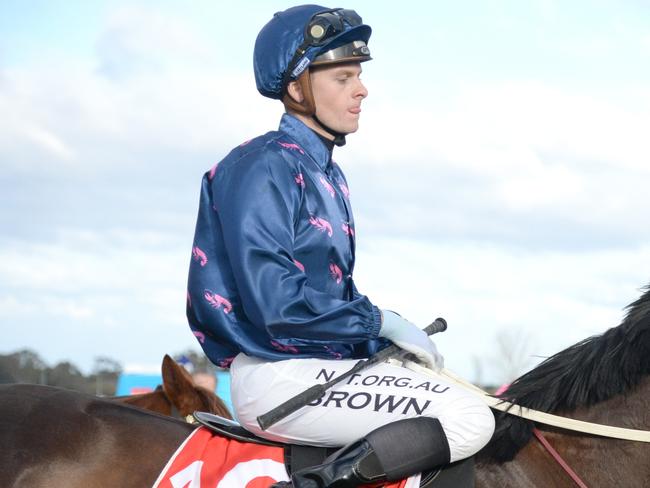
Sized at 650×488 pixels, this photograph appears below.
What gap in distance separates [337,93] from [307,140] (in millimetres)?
229

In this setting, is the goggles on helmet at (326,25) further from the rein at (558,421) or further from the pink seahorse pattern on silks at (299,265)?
the rein at (558,421)

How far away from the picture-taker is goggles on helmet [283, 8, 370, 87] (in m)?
3.69

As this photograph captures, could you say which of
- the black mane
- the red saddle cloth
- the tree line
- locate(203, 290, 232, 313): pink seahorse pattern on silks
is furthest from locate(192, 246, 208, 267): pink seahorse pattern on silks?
the tree line

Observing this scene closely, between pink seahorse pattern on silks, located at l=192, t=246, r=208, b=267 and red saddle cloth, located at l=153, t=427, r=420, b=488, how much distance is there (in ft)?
2.35

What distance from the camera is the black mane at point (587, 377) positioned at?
3445mm

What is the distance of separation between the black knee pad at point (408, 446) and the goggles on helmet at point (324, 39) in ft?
4.84

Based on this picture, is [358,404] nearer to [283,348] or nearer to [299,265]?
[283,348]

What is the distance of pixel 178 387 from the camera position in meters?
7.25

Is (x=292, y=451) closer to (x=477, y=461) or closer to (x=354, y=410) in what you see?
(x=354, y=410)

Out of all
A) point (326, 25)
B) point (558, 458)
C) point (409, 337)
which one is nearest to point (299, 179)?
point (326, 25)

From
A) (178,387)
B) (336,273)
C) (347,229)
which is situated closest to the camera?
(336,273)

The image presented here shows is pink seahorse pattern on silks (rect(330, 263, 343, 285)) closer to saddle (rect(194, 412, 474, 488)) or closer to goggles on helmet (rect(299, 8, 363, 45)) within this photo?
saddle (rect(194, 412, 474, 488))

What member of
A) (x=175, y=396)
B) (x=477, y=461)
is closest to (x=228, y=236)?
(x=477, y=461)

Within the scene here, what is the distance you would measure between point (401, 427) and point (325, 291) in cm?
64
